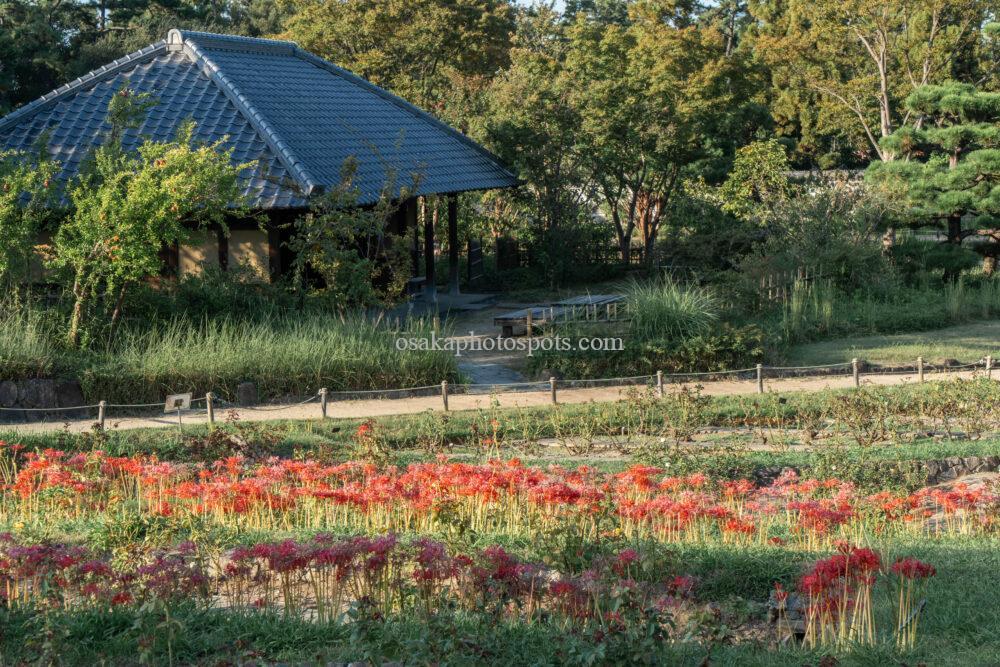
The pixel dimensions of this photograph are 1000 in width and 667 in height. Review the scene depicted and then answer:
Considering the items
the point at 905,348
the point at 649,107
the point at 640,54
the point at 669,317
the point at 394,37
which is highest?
the point at 394,37

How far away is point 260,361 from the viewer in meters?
15.2

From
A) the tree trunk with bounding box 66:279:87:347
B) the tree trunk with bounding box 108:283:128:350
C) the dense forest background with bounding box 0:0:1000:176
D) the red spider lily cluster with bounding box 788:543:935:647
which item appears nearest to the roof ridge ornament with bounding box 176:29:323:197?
the tree trunk with bounding box 108:283:128:350

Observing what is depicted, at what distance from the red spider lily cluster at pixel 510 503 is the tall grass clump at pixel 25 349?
5301 mm

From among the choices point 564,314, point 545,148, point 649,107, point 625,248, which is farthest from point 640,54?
point 564,314

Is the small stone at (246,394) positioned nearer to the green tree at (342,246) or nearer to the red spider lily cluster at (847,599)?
the green tree at (342,246)

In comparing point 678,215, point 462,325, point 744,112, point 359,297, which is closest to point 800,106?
point 744,112

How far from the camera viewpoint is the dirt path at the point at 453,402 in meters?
13.8

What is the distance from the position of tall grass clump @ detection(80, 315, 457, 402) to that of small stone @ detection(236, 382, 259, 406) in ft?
0.55

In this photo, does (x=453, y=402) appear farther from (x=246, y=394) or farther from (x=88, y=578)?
(x=88, y=578)

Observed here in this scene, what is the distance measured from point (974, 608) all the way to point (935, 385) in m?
8.72

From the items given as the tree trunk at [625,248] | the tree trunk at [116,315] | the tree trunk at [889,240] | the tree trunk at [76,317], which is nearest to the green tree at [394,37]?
the tree trunk at [625,248]

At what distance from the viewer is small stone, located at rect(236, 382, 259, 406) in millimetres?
14859

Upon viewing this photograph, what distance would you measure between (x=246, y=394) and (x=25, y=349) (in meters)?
2.88

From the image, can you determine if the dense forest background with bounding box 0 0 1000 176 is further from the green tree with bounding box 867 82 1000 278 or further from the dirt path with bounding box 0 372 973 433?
the dirt path with bounding box 0 372 973 433
